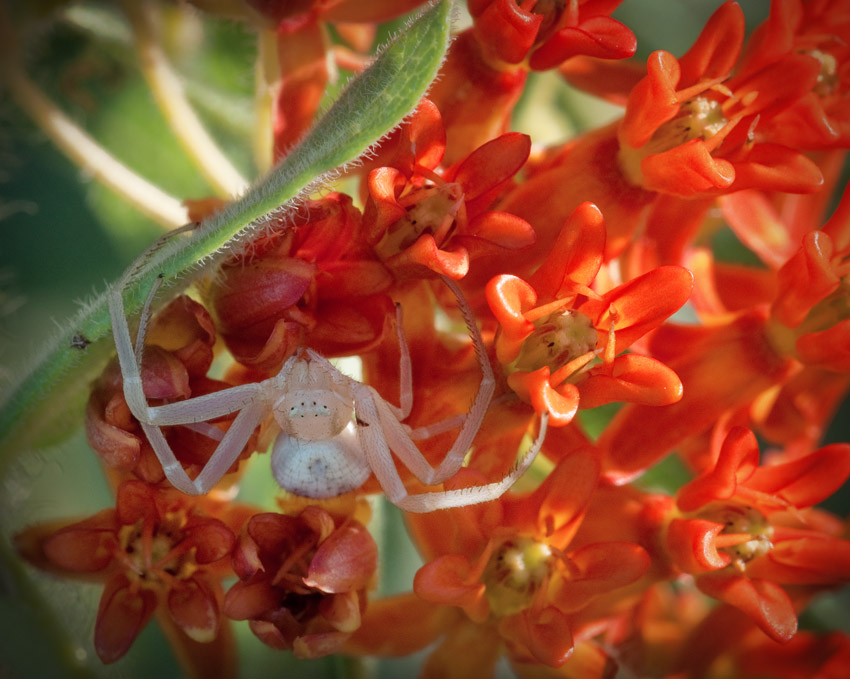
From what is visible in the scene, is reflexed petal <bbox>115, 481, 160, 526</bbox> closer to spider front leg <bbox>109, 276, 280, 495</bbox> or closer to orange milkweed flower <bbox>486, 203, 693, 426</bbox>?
spider front leg <bbox>109, 276, 280, 495</bbox>

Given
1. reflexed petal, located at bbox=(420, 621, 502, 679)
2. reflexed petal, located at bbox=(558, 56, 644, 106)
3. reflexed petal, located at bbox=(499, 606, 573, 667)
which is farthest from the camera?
reflexed petal, located at bbox=(558, 56, 644, 106)

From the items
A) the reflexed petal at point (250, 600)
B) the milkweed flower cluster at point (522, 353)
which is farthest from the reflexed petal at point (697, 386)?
the reflexed petal at point (250, 600)

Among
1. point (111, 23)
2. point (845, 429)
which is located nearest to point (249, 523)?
point (111, 23)

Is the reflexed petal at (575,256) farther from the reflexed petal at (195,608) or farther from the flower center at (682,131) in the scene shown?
the reflexed petal at (195,608)

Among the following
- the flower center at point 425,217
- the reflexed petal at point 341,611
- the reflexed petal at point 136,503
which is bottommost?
the reflexed petal at point 341,611

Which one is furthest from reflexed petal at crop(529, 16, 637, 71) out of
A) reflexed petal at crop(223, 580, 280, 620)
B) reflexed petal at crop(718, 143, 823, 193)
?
reflexed petal at crop(223, 580, 280, 620)

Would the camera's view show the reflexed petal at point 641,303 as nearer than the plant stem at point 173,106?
Yes
